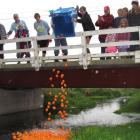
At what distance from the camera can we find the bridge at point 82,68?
20469 millimetres

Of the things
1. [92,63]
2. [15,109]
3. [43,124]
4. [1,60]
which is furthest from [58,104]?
[92,63]

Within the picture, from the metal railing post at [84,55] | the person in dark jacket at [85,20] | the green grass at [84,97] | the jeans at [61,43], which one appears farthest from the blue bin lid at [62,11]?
the green grass at [84,97]

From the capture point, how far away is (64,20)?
761 inches

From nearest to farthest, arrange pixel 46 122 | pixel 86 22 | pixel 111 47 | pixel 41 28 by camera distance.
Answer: pixel 111 47 < pixel 86 22 < pixel 41 28 < pixel 46 122

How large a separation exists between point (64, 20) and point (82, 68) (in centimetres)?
356

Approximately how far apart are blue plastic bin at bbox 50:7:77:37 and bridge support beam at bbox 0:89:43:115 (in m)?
10.8

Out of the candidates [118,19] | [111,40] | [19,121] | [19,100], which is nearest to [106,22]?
[118,19]

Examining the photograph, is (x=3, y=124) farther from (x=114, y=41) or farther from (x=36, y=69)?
(x=114, y=41)

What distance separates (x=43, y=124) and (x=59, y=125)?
4.91 feet

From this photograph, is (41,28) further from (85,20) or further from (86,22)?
(85,20)

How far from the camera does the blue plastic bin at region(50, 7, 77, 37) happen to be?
19344 millimetres

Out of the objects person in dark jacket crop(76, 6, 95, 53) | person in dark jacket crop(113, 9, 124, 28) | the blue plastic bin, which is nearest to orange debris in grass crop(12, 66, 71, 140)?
the blue plastic bin

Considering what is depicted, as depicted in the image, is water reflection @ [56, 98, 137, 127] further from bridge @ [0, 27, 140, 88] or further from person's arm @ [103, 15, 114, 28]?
person's arm @ [103, 15, 114, 28]

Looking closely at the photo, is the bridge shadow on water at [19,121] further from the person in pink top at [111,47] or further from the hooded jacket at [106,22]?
the hooded jacket at [106,22]
